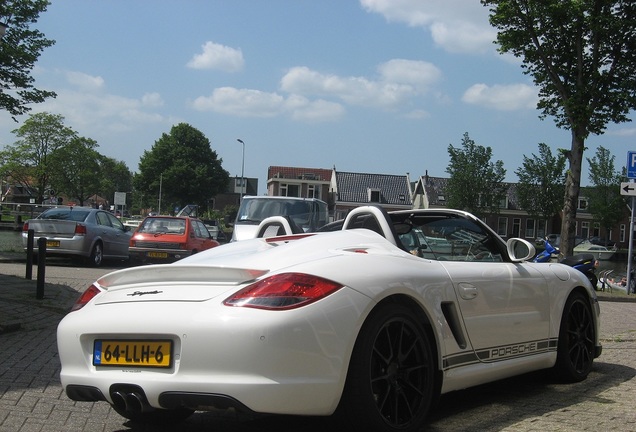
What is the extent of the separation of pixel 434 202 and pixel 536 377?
80.5 m

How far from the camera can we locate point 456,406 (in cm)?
454

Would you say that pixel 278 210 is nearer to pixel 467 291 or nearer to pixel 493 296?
pixel 493 296

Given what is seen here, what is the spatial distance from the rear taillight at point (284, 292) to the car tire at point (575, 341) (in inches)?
103

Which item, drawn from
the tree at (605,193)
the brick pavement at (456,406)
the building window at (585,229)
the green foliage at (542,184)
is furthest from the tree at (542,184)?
the brick pavement at (456,406)

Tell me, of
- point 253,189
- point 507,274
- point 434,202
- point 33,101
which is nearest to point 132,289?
point 507,274

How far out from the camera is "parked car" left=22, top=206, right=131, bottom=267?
1761 centimetres

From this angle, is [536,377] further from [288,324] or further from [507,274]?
[288,324]

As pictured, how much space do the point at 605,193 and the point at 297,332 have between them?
262 ft

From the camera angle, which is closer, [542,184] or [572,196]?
[572,196]

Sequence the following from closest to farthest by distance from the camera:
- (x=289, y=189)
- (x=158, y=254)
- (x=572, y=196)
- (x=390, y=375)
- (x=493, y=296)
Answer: (x=390, y=375), (x=493, y=296), (x=158, y=254), (x=572, y=196), (x=289, y=189)

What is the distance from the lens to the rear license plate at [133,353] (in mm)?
3324

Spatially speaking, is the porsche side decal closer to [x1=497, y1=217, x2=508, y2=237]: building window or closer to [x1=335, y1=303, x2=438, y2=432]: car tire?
[x1=335, y1=303, x2=438, y2=432]: car tire

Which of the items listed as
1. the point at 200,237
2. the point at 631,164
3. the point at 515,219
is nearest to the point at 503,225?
the point at 515,219

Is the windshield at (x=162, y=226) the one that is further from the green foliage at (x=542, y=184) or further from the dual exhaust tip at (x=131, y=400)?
the green foliage at (x=542, y=184)
